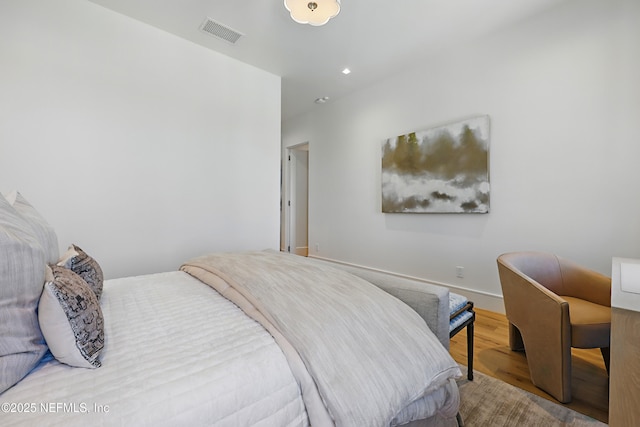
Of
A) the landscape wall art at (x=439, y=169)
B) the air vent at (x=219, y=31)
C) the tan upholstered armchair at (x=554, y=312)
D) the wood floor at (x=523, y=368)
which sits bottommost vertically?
the wood floor at (x=523, y=368)

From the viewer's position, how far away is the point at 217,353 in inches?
33.2

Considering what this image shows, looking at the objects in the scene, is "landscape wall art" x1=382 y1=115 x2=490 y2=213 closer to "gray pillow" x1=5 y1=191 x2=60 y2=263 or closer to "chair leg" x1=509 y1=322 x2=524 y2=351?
"chair leg" x1=509 y1=322 x2=524 y2=351

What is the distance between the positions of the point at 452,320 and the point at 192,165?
267 centimetres

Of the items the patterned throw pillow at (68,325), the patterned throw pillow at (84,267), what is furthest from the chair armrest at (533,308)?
the patterned throw pillow at (84,267)

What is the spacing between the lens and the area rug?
1.30 m

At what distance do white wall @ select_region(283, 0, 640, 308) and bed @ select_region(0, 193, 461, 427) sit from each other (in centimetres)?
186

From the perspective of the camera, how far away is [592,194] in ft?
7.07

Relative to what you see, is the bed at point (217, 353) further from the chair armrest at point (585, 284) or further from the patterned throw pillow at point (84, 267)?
the chair armrest at point (585, 284)

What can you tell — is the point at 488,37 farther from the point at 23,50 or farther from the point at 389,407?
the point at 23,50

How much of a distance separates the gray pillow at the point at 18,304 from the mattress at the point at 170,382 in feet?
0.17

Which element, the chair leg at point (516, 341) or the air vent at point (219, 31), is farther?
the air vent at point (219, 31)

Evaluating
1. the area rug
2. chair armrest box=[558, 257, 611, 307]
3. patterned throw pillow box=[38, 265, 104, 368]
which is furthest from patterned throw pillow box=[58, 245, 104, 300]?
chair armrest box=[558, 257, 611, 307]

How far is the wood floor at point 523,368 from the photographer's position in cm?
143

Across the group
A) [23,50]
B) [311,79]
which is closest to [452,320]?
[311,79]
